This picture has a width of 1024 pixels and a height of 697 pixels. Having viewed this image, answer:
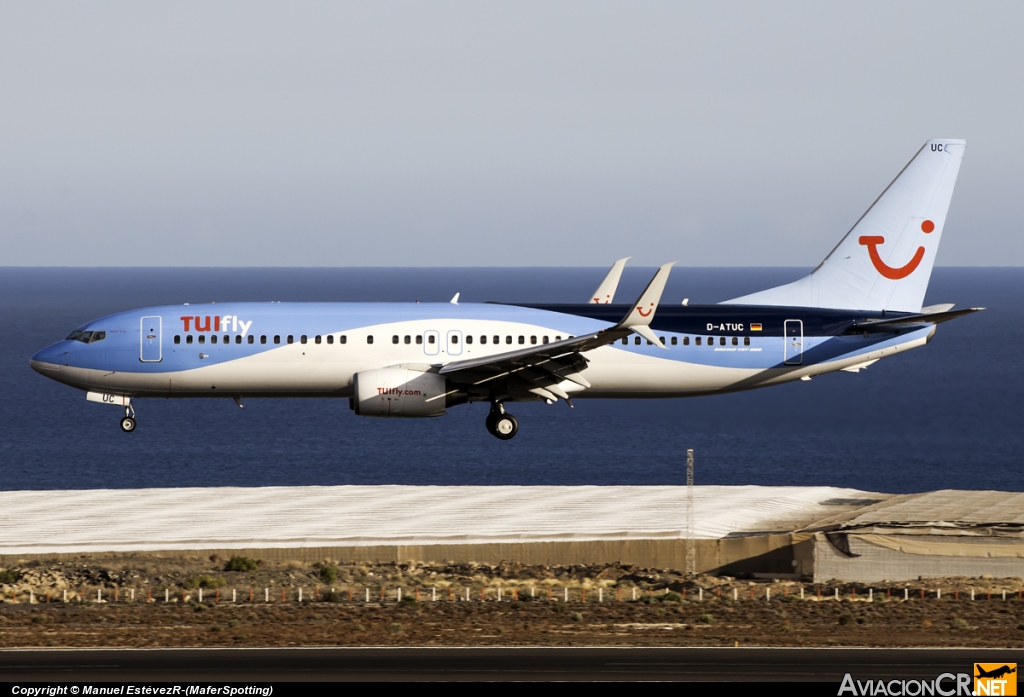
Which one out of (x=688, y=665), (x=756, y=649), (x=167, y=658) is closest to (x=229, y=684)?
(x=167, y=658)

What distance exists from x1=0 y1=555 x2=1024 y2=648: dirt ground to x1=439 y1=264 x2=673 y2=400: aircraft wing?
8.46 m

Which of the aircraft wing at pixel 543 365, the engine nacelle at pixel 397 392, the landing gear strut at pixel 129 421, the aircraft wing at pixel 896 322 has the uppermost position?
the aircraft wing at pixel 896 322

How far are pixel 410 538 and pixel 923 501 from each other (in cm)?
2828

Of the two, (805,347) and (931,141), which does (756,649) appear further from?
(931,141)

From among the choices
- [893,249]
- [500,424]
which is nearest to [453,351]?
Answer: [500,424]

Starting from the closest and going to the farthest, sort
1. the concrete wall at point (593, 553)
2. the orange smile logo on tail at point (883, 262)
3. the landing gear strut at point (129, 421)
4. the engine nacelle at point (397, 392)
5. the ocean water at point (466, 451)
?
the engine nacelle at point (397, 392) → the landing gear strut at point (129, 421) → the concrete wall at point (593, 553) → the orange smile logo on tail at point (883, 262) → the ocean water at point (466, 451)

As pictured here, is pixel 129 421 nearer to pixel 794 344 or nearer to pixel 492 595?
pixel 492 595

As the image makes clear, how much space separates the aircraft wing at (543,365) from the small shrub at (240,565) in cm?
1241

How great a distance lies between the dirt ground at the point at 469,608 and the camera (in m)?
40.5

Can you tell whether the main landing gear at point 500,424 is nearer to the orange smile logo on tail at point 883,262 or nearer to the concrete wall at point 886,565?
the concrete wall at point 886,565

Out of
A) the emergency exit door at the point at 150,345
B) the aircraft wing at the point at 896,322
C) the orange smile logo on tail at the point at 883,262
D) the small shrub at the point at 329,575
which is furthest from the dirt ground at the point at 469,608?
the orange smile logo on tail at the point at 883,262

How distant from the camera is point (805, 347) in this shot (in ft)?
191

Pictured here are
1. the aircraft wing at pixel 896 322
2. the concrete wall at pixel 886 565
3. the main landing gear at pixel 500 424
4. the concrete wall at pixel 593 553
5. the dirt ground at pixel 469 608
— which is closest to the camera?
the dirt ground at pixel 469 608

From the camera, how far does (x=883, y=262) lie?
63344 millimetres
